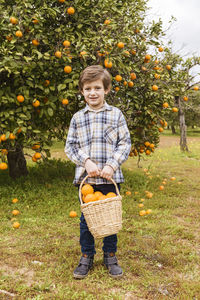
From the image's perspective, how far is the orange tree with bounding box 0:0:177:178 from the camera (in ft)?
13.1

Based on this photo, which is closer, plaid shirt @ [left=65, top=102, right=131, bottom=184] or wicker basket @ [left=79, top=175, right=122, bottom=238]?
wicker basket @ [left=79, top=175, right=122, bottom=238]

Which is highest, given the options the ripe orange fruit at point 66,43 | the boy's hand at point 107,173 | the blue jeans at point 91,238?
the ripe orange fruit at point 66,43

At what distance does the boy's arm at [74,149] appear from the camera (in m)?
2.57

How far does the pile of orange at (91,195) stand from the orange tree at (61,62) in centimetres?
185

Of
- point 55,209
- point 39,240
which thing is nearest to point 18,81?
point 55,209

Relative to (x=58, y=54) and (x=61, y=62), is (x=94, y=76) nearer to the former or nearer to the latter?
(x=58, y=54)

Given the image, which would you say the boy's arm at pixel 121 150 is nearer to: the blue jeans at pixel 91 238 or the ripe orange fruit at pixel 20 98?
the blue jeans at pixel 91 238

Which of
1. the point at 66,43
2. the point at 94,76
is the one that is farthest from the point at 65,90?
the point at 94,76

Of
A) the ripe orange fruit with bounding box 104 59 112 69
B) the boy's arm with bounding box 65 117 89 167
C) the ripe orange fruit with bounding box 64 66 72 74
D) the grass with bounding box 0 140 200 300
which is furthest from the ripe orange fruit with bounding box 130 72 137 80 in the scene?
the boy's arm with bounding box 65 117 89 167

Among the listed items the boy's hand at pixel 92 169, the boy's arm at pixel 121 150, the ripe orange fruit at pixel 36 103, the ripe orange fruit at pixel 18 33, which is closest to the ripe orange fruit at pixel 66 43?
the ripe orange fruit at pixel 18 33

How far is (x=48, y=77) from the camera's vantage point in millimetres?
4488

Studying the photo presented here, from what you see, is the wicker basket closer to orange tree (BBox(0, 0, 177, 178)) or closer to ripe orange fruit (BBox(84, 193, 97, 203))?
ripe orange fruit (BBox(84, 193, 97, 203))

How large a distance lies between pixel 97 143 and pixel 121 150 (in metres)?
0.23

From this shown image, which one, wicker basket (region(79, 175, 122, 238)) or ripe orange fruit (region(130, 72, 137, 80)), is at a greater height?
ripe orange fruit (region(130, 72, 137, 80))
